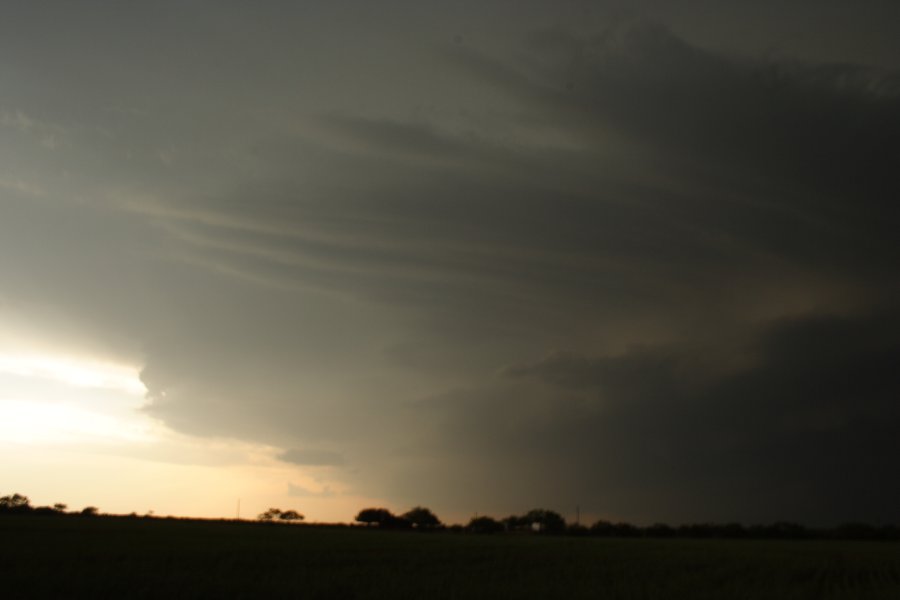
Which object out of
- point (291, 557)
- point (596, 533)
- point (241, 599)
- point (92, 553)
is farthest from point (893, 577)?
point (596, 533)

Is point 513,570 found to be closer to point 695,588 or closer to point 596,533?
point 695,588

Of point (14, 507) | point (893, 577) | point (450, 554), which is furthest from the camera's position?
point (14, 507)

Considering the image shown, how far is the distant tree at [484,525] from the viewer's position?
136 m

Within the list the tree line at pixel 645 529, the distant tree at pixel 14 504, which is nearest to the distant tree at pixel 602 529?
the tree line at pixel 645 529

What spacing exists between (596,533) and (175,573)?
114m

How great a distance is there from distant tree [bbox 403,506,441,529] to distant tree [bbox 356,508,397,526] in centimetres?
403

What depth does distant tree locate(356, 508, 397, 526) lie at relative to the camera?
14612cm

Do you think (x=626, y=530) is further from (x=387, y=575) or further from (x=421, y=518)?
(x=387, y=575)

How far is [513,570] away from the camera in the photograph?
33.2m

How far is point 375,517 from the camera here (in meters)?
147

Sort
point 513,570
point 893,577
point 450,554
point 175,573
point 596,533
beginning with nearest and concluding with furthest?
point 175,573
point 513,570
point 893,577
point 450,554
point 596,533

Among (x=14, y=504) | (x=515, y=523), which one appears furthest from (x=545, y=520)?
(x=14, y=504)

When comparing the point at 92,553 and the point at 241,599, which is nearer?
the point at 241,599

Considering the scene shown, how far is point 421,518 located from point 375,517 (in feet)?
31.4
